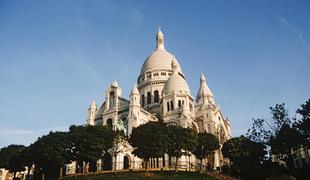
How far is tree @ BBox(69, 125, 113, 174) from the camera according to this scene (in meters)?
46.5

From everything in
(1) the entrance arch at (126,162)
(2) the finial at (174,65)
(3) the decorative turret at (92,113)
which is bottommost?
(1) the entrance arch at (126,162)

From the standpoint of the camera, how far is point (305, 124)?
4547 centimetres

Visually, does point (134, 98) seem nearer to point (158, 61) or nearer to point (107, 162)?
point (107, 162)

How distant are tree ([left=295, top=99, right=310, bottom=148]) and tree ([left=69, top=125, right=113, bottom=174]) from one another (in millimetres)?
29162

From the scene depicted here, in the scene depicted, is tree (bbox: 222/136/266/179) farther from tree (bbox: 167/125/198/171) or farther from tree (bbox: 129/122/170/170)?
tree (bbox: 129/122/170/170)

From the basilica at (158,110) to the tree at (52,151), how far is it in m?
9.50

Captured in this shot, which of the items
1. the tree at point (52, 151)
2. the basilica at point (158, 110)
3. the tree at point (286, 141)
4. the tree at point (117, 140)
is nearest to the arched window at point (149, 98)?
the basilica at point (158, 110)

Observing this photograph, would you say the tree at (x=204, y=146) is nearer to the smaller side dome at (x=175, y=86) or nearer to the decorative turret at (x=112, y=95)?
the smaller side dome at (x=175, y=86)

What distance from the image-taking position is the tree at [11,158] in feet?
174

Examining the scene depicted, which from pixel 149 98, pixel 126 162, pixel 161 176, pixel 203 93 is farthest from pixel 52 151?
pixel 203 93

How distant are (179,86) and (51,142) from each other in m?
35.2

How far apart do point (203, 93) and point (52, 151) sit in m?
51.1

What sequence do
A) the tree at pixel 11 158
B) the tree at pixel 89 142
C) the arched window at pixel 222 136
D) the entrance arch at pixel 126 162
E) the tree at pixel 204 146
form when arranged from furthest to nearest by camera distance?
the arched window at pixel 222 136 → the entrance arch at pixel 126 162 → the tree at pixel 204 146 → the tree at pixel 11 158 → the tree at pixel 89 142

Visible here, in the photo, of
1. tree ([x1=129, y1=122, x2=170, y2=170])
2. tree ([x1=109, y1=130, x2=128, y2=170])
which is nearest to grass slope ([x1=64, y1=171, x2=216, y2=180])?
tree ([x1=129, y1=122, x2=170, y2=170])
